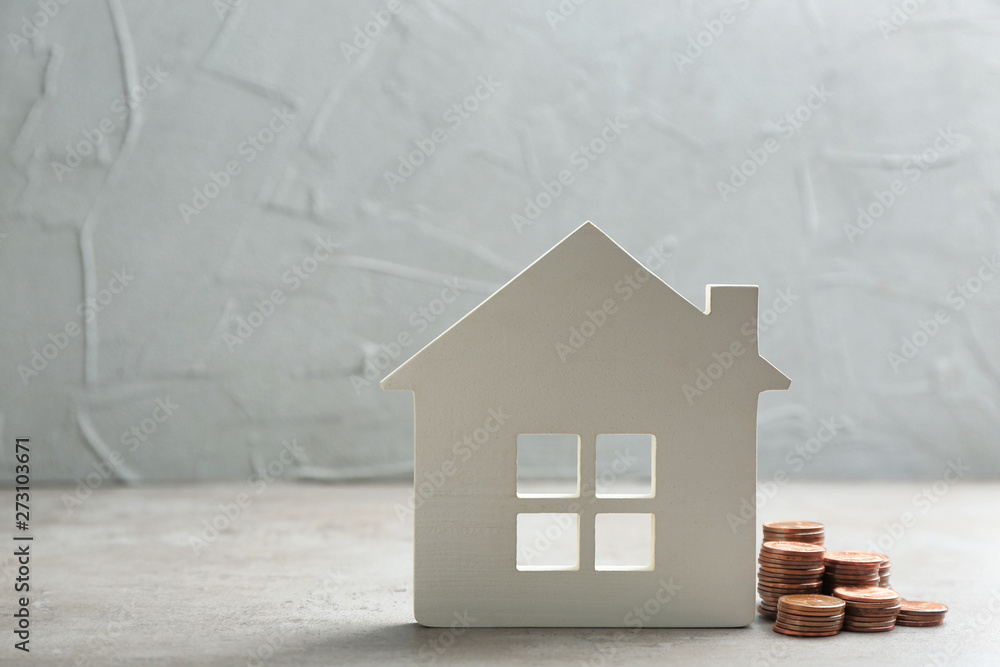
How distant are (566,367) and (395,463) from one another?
2423mm

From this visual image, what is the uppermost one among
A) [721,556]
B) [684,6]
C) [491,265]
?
[684,6]

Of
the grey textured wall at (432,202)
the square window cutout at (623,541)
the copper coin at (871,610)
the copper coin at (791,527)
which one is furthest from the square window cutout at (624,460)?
the copper coin at (871,610)

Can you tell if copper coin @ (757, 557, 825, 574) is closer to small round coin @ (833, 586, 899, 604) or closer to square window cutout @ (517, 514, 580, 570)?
small round coin @ (833, 586, 899, 604)

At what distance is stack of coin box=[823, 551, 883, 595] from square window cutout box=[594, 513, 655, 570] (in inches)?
19.7

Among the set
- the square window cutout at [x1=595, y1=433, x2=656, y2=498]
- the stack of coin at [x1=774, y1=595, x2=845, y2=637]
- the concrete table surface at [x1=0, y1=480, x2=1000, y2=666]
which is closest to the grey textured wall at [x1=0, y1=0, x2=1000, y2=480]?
the concrete table surface at [x1=0, y1=480, x2=1000, y2=666]

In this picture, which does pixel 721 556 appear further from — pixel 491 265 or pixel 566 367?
pixel 491 265

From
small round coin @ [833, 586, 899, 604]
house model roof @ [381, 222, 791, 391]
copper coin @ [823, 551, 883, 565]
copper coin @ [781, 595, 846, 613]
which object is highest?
house model roof @ [381, 222, 791, 391]

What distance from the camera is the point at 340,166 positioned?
4.02 meters

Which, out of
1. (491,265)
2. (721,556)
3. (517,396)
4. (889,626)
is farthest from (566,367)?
(491,265)

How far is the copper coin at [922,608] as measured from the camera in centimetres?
183

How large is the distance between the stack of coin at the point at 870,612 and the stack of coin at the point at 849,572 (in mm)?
57

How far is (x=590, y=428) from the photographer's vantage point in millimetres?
1780

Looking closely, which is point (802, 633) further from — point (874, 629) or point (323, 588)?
point (323, 588)

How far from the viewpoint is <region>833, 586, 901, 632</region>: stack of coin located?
1.77 meters
